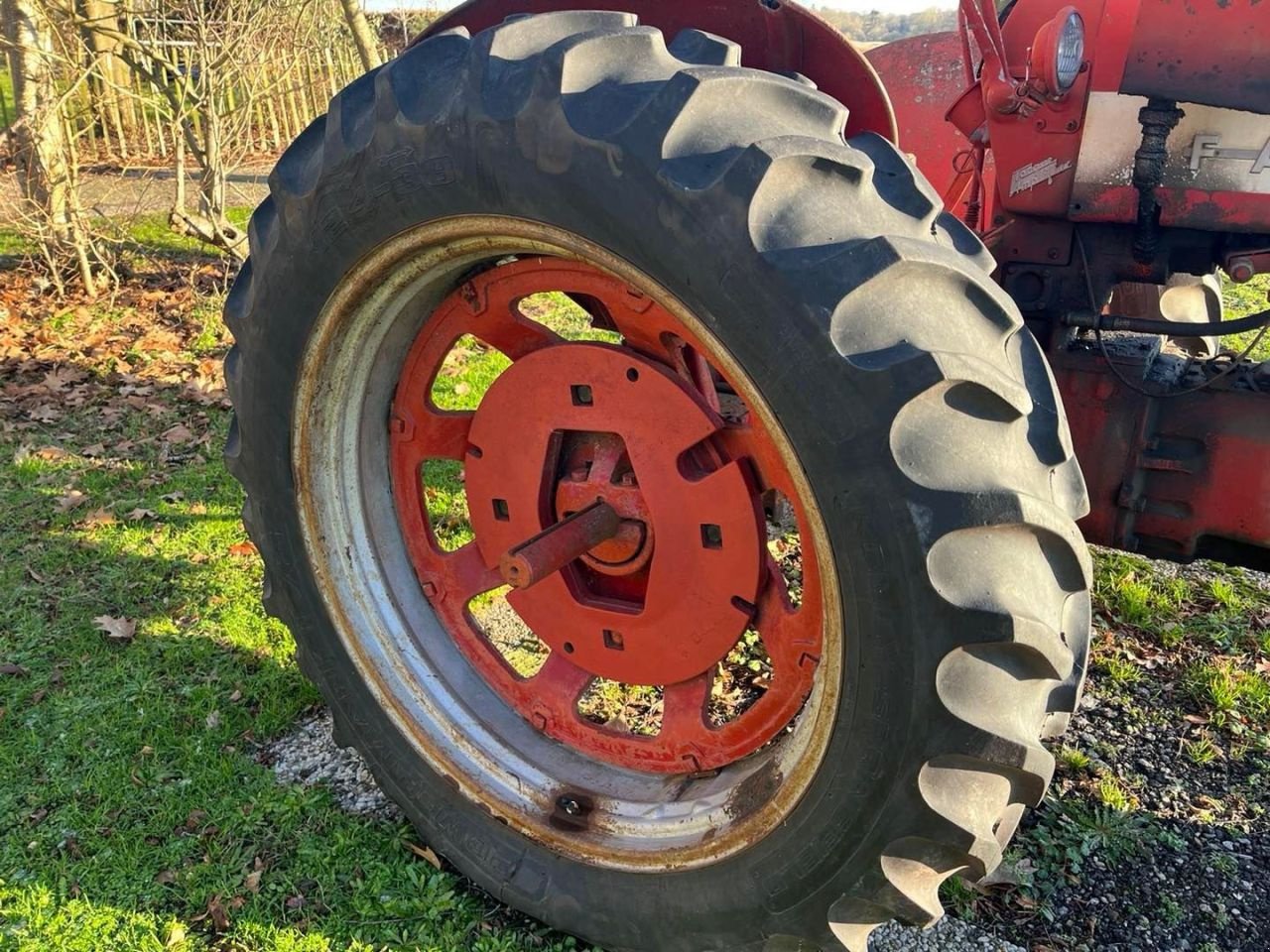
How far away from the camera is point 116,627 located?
3133 millimetres

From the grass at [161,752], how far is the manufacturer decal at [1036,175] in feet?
6.25

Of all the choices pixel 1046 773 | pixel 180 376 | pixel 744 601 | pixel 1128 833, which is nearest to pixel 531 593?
pixel 744 601

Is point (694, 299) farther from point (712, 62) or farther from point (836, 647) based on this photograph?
point (836, 647)

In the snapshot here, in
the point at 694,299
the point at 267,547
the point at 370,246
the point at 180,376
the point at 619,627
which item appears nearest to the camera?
the point at 694,299

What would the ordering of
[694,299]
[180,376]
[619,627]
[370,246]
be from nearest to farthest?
[694,299] → [370,246] → [619,627] → [180,376]

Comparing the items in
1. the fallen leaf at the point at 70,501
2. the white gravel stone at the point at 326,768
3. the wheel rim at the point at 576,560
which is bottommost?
the fallen leaf at the point at 70,501

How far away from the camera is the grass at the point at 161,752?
7.10ft

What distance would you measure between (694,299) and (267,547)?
3.96 feet

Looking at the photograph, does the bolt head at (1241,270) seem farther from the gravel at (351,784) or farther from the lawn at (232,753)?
the gravel at (351,784)

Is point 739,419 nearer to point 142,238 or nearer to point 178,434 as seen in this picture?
point 178,434

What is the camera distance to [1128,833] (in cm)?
236

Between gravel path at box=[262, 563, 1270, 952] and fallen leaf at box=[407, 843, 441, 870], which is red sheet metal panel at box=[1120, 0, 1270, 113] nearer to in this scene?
gravel path at box=[262, 563, 1270, 952]

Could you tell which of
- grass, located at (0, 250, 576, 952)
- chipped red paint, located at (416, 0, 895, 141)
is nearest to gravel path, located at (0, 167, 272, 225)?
grass, located at (0, 250, 576, 952)

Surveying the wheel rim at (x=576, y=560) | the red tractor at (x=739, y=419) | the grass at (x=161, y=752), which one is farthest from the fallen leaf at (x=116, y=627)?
the wheel rim at (x=576, y=560)
